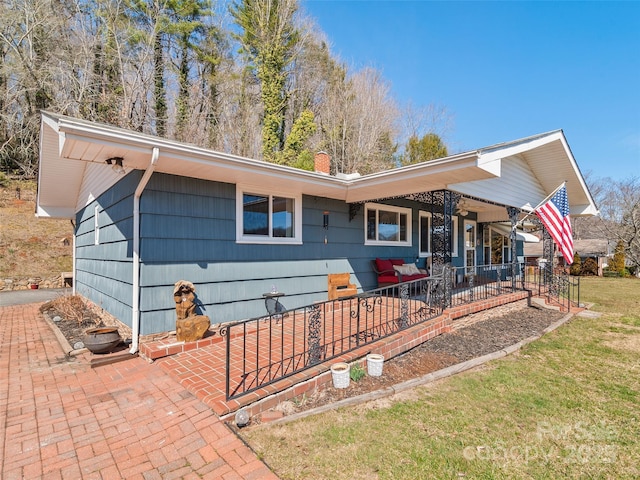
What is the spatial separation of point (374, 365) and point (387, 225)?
538 centimetres

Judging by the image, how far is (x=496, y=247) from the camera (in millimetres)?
19922

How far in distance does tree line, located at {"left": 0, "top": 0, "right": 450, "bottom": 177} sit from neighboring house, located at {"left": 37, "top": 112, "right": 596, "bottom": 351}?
5.72 m

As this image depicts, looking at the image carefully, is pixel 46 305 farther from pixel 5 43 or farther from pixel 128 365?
pixel 5 43

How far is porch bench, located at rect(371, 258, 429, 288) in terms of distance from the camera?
7.99 metres

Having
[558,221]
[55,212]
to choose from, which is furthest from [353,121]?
[55,212]

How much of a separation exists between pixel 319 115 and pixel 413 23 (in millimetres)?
7905

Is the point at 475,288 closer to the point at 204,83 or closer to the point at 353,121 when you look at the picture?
the point at 353,121

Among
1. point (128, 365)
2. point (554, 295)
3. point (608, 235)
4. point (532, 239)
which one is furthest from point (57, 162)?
point (608, 235)

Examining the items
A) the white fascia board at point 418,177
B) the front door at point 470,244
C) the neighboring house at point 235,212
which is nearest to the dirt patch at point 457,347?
the neighboring house at point 235,212

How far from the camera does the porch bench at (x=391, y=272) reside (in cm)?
799

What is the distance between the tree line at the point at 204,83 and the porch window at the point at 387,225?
15.5ft

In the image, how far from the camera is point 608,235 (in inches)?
1080

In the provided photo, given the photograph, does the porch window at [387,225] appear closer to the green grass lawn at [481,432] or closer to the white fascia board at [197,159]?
the white fascia board at [197,159]

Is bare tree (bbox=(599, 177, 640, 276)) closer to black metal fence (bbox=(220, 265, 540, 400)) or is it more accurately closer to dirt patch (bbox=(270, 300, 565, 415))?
dirt patch (bbox=(270, 300, 565, 415))
